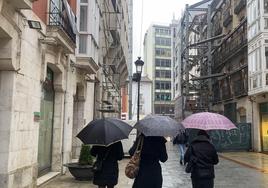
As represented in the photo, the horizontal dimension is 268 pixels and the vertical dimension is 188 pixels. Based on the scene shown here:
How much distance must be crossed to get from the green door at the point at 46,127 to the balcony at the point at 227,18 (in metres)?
24.6

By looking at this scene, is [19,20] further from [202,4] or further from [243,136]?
[202,4]

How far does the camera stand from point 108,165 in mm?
6969

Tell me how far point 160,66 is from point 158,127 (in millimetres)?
104482

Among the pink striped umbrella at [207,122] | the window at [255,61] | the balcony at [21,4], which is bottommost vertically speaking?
the pink striped umbrella at [207,122]

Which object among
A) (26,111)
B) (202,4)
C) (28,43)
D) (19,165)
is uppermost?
(202,4)

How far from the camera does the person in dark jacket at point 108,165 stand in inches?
273

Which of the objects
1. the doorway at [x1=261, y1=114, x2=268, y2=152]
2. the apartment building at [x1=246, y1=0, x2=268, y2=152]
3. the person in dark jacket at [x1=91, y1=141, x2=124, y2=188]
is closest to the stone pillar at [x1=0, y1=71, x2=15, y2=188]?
the person in dark jacket at [x1=91, y1=141, x2=124, y2=188]

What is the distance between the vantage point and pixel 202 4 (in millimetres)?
46031

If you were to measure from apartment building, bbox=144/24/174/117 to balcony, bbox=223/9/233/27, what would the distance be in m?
67.5

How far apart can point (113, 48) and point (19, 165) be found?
2161cm

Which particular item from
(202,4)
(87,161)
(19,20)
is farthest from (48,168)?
(202,4)

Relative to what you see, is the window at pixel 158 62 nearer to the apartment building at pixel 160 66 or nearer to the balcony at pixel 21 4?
the apartment building at pixel 160 66

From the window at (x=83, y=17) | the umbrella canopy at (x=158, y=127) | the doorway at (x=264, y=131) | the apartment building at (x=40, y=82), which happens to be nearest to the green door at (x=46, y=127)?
the apartment building at (x=40, y=82)

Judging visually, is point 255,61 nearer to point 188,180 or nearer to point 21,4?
point 188,180
